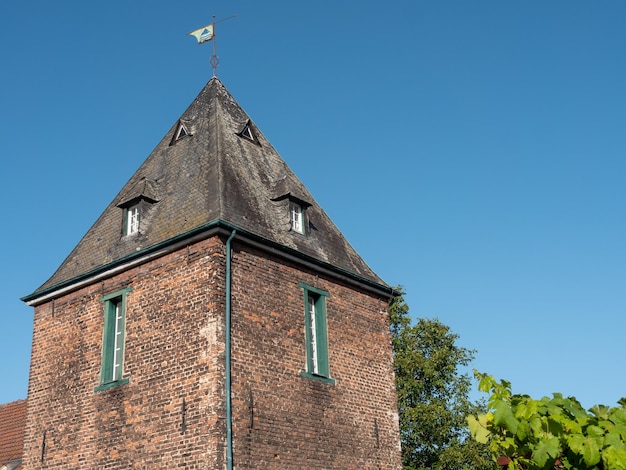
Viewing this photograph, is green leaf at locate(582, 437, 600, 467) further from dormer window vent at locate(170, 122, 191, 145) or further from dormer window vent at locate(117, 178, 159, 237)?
dormer window vent at locate(170, 122, 191, 145)

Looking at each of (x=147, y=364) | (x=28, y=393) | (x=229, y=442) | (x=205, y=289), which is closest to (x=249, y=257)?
(x=205, y=289)

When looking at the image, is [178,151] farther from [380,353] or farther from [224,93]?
[380,353]

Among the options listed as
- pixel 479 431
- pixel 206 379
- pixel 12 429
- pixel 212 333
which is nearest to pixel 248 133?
pixel 212 333

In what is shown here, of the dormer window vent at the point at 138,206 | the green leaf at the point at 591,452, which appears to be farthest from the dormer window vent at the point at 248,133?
the green leaf at the point at 591,452

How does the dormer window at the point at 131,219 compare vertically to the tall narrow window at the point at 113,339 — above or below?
above

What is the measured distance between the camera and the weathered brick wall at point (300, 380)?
12.4m

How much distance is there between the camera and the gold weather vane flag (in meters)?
19.0

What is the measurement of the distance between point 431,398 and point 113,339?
16.7 metres

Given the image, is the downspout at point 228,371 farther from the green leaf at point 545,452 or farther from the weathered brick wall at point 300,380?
the green leaf at point 545,452

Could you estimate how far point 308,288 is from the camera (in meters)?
14.6

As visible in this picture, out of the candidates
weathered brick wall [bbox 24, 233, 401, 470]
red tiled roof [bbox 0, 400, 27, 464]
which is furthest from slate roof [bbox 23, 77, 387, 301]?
red tiled roof [bbox 0, 400, 27, 464]

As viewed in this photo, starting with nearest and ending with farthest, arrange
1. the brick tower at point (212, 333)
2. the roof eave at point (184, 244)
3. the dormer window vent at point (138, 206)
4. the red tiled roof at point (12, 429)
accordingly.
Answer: the brick tower at point (212, 333) → the roof eave at point (184, 244) → the dormer window vent at point (138, 206) → the red tiled roof at point (12, 429)

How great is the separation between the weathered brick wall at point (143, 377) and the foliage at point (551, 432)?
19.9ft

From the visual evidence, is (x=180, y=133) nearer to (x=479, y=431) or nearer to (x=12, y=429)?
(x=12, y=429)
